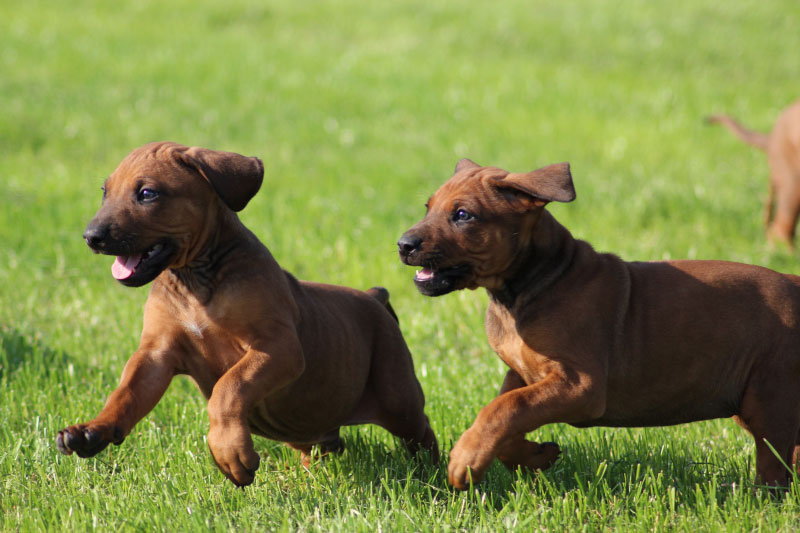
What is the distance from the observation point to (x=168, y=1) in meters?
22.1

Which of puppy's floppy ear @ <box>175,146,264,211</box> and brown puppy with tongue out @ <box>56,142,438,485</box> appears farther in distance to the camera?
puppy's floppy ear @ <box>175,146,264,211</box>

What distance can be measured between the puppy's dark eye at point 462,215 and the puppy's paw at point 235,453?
1240 millimetres

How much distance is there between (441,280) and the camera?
410 cm

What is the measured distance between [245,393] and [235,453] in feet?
0.82

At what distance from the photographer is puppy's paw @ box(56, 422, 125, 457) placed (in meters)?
3.72

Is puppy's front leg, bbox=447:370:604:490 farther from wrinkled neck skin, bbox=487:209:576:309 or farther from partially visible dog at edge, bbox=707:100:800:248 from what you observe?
partially visible dog at edge, bbox=707:100:800:248

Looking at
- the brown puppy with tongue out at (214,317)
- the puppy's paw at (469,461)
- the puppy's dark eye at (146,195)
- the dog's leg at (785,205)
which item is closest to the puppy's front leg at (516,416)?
the puppy's paw at (469,461)

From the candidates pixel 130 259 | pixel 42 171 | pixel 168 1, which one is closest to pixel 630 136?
pixel 42 171

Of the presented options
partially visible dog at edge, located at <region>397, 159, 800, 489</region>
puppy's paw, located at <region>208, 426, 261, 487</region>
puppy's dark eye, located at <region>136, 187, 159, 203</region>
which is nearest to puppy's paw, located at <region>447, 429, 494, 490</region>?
partially visible dog at edge, located at <region>397, 159, 800, 489</region>

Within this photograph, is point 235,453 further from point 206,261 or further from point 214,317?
point 206,261

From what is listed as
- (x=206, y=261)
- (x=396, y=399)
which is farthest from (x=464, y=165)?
(x=206, y=261)

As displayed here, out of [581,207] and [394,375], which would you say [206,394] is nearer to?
[394,375]

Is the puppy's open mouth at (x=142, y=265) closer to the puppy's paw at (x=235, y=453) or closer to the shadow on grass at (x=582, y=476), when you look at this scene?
the puppy's paw at (x=235, y=453)

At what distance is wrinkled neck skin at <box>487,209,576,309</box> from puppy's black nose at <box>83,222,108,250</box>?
1.65 metres
